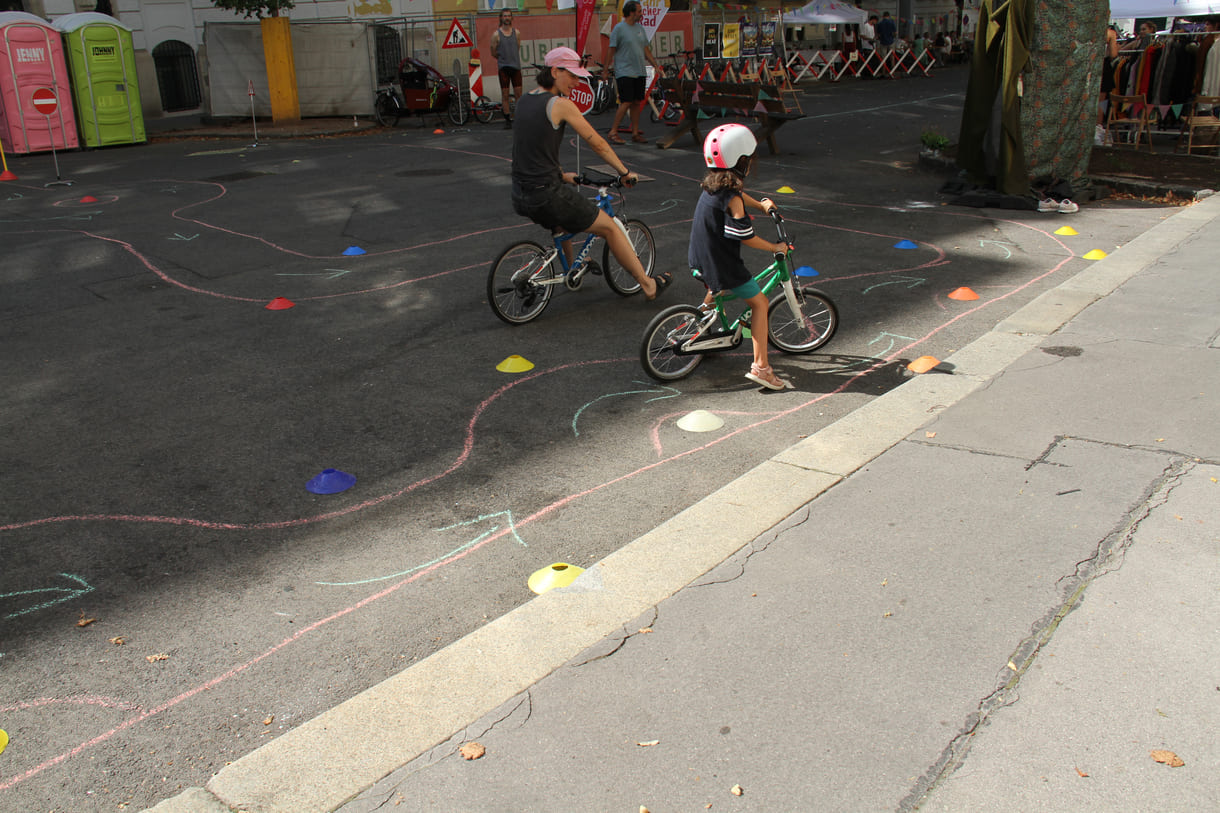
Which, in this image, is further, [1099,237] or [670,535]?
[1099,237]

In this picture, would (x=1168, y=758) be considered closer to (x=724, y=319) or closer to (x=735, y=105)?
(x=724, y=319)

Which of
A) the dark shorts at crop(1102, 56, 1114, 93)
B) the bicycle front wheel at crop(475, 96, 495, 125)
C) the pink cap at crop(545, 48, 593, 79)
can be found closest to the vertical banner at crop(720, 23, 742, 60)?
the bicycle front wheel at crop(475, 96, 495, 125)

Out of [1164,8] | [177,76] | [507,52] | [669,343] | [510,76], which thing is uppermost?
[1164,8]

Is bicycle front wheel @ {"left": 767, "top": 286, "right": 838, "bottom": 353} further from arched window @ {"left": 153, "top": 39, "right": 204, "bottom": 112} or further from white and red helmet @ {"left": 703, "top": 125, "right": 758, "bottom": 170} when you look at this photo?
arched window @ {"left": 153, "top": 39, "right": 204, "bottom": 112}

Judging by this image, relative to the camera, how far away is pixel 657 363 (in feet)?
20.6

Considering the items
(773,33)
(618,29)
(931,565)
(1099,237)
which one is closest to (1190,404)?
(931,565)

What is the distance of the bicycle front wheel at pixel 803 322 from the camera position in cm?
659

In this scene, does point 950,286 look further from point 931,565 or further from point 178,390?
point 178,390

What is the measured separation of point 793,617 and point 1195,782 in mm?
1331

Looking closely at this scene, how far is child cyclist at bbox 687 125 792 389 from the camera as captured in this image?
584 centimetres

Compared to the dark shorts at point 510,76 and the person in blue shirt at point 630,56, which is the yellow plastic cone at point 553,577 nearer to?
the person in blue shirt at point 630,56

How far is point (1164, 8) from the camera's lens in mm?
15703

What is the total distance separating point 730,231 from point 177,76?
23988mm

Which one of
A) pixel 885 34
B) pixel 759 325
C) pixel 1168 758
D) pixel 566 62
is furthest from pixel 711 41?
pixel 1168 758
